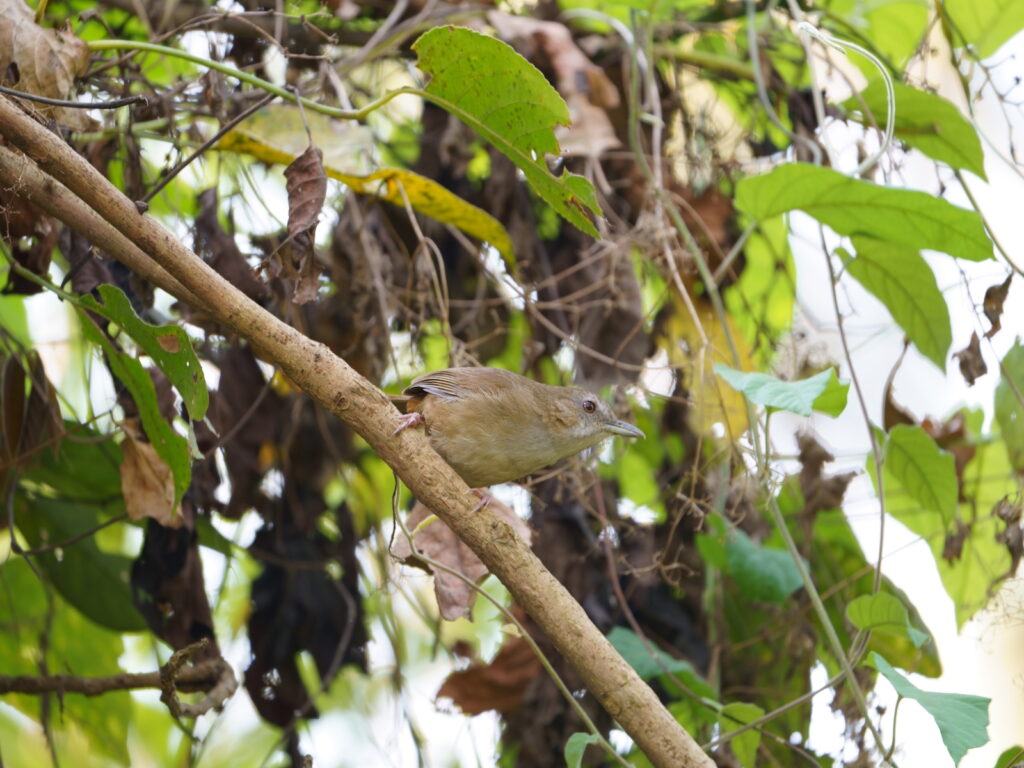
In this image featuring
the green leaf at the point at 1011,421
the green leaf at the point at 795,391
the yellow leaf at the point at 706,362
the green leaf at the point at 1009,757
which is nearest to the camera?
the green leaf at the point at 795,391

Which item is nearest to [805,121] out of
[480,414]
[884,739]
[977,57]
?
[977,57]

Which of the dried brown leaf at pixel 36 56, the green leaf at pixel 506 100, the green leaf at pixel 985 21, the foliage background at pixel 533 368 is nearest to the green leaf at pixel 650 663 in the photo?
the foliage background at pixel 533 368

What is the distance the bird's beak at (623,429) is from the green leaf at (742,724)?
82 cm

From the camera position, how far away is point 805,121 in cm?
382

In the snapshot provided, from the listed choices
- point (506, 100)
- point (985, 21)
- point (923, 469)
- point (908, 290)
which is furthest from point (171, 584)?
point (985, 21)

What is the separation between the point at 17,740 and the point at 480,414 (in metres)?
2.89

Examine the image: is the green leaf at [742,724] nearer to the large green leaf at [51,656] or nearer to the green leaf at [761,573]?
the green leaf at [761,573]

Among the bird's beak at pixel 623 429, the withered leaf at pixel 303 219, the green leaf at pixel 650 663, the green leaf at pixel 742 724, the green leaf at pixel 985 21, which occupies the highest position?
the green leaf at pixel 985 21

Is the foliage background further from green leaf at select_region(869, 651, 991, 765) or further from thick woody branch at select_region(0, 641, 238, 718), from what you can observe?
green leaf at select_region(869, 651, 991, 765)

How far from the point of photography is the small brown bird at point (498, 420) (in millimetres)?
2752

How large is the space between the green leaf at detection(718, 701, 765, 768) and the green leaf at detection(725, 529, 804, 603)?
1.55 ft

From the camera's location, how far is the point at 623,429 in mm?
3271

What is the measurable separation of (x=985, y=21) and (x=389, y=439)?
8.79ft

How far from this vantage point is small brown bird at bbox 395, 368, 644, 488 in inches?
108
